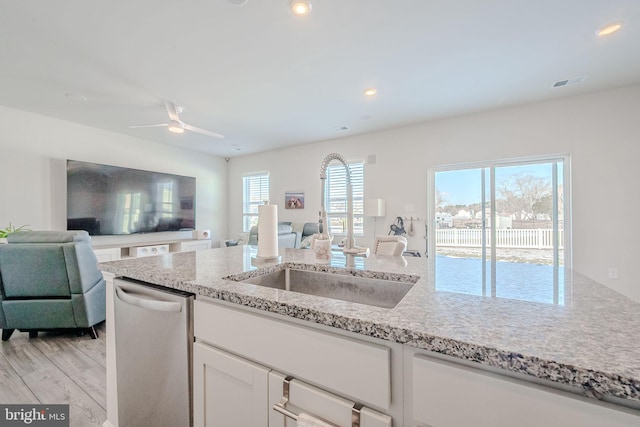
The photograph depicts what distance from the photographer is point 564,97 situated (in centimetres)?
346

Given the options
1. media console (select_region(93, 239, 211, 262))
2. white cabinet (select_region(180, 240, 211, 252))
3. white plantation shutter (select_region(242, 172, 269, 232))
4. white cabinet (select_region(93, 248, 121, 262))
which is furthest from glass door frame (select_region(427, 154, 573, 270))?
white cabinet (select_region(93, 248, 121, 262))

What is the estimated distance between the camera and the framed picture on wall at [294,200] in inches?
226

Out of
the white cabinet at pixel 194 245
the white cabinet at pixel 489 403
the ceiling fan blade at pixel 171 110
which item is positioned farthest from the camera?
the white cabinet at pixel 194 245

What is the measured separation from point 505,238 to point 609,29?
2567 millimetres

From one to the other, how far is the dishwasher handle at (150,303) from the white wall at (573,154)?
407 cm

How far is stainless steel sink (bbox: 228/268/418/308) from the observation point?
109cm

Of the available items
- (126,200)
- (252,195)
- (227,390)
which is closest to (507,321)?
(227,390)

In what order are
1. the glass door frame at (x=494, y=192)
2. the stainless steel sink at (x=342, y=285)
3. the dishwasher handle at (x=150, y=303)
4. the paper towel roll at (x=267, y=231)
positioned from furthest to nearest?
the glass door frame at (x=494, y=192), the paper towel roll at (x=267, y=231), the stainless steel sink at (x=342, y=285), the dishwasher handle at (x=150, y=303)

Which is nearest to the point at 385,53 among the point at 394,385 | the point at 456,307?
the point at 456,307

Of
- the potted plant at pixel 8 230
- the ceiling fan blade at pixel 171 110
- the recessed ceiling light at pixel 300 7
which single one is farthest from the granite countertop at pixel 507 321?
the potted plant at pixel 8 230

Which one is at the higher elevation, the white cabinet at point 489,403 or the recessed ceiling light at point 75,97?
the recessed ceiling light at point 75,97

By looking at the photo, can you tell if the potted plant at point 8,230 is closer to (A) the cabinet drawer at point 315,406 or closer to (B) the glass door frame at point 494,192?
(A) the cabinet drawer at point 315,406

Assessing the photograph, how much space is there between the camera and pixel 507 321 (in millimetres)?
598

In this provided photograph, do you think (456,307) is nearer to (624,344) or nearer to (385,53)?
(624,344)
